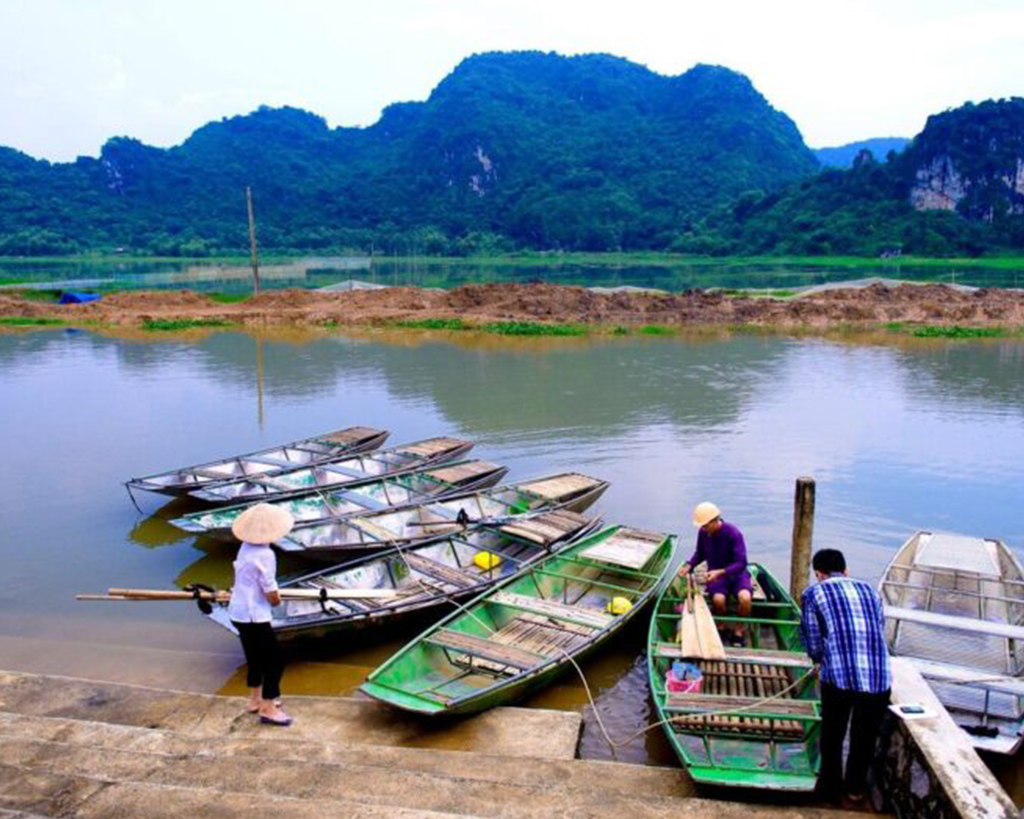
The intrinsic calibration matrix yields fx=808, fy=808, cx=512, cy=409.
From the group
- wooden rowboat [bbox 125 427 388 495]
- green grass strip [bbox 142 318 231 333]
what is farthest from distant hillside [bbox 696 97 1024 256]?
wooden rowboat [bbox 125 427 388 495]

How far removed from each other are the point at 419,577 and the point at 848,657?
467 cm

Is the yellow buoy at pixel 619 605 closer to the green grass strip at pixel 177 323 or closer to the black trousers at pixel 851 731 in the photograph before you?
the black trousers at pixel 851 731

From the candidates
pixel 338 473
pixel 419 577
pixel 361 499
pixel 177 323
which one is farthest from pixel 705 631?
pixel 177 323

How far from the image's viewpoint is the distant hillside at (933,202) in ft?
229

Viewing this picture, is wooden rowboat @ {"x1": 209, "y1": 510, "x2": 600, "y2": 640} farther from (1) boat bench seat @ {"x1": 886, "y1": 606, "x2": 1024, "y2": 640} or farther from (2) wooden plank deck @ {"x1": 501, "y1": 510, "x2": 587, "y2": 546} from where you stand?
(1) boat bench seat @ {"x1": 886, "y1": 606, "x2": 1024, "y2": 640}

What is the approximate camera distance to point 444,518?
33.3 ft

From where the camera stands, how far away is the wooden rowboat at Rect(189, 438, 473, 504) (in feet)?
35.2

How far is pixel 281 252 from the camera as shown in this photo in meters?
94.8

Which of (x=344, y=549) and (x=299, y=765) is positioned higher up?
(x=299, y=765)

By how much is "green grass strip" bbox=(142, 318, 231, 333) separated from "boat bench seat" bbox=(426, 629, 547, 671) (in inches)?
1140

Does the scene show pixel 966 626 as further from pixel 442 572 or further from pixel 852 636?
pixel 442 572

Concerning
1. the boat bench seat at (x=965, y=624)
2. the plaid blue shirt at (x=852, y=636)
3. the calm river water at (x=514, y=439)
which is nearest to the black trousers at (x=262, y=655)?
the calm river water at (x=514, y=439)

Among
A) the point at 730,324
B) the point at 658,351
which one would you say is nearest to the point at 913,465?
the point at 658,351

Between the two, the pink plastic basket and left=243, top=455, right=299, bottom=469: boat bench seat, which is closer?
the pink plastic basket
